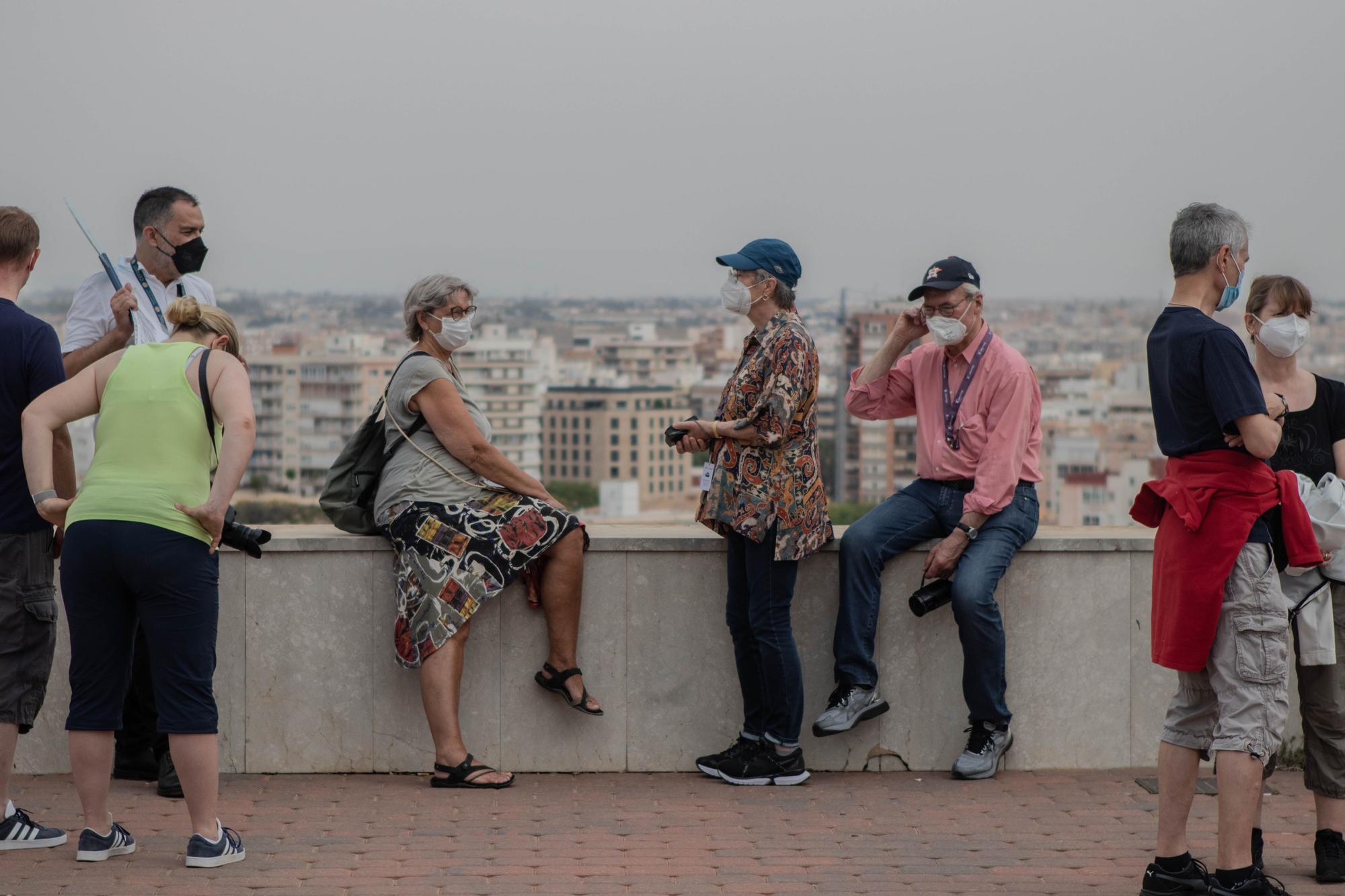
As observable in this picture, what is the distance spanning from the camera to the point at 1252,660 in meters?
3.75

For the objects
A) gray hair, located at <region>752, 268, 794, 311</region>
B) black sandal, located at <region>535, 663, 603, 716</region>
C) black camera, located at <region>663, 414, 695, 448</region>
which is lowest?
black sandal, located at <region>535, 663, 603, 716</region>

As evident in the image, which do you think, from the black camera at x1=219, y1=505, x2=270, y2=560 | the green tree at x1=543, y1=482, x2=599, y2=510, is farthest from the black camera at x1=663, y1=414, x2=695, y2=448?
the green tree at x1=543, y1=482, x2=599, y2=510

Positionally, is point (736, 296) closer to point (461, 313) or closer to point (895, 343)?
point (895, 343)

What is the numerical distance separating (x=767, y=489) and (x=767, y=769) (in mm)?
1000

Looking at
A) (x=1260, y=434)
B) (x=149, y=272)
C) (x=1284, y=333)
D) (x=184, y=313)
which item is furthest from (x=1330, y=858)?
(x=149, y=272)

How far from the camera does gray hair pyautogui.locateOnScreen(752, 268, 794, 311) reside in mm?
5137

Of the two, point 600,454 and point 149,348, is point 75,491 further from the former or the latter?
point 600,454

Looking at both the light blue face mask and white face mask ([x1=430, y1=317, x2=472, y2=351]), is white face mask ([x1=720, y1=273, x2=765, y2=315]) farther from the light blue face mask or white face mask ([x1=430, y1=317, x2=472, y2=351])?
the light blue face mask

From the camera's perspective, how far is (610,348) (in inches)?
5778

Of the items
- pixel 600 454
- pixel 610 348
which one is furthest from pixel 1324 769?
pixel 610 348

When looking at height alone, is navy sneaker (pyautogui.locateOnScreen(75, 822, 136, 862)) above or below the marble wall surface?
below

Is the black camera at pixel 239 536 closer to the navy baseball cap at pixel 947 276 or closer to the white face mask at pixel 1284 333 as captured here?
the navy baseball cap at pixel 947 276

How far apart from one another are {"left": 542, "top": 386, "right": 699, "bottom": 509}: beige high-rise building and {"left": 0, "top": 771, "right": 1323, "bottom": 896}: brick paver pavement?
118m

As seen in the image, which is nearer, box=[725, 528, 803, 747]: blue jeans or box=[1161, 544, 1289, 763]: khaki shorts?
box=[1161, 544, 1289, 763]: khaki shorts
